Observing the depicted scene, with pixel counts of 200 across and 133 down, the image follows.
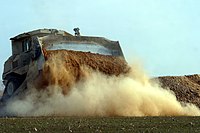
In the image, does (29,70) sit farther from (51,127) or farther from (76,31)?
(51,127)

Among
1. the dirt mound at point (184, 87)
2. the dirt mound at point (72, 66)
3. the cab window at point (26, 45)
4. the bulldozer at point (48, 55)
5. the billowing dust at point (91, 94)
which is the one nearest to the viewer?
the billowing dust at point (91, 94)

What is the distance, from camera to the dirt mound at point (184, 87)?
23.8m

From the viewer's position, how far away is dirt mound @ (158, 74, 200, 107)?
2383 cm

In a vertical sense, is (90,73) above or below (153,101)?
above

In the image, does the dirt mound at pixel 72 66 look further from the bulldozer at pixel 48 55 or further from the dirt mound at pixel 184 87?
the dirt mound at pixel 184 87

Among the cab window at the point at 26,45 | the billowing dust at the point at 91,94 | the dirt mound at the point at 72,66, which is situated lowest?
the billowing dust at the point at 91,94

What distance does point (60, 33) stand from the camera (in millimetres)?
24453

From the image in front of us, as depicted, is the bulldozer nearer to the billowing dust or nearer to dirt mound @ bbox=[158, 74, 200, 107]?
the billowing dust

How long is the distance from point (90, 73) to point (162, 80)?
5.58 meters

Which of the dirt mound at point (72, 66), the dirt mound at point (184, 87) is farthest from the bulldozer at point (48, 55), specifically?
the dirt mound at point (184, 87)

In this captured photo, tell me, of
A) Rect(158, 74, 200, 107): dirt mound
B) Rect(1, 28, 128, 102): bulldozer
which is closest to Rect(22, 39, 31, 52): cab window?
Rect(1, 28, 128, 102): bulldozer

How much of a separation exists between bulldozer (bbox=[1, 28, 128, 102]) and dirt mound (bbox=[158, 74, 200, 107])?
125 inches

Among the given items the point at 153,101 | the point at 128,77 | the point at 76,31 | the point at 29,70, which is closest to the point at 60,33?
the point at 76,31

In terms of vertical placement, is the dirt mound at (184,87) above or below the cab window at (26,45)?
below
